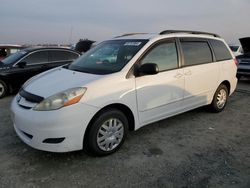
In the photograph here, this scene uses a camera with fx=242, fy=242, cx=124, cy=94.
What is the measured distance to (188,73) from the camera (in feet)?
14.0

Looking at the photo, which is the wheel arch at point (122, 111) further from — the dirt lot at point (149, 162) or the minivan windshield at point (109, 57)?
the minivan windshield at point (109, 57)

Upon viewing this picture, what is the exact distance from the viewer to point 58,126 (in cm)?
287

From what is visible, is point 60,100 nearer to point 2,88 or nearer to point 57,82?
point 57,82

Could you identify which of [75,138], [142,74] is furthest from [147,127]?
[75,138]

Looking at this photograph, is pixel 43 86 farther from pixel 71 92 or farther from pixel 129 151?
pixel 129 151

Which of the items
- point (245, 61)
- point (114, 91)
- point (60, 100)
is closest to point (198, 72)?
point (114, 91)

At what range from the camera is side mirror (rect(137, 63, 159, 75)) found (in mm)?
3428

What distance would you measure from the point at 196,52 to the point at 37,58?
478cm

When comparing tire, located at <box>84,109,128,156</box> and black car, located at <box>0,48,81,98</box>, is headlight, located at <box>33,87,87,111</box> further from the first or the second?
black car, located at <box>0,48,81,98</box>

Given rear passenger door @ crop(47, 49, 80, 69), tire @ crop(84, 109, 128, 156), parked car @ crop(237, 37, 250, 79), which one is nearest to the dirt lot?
tire @ crop(84, 109, 128, 156)

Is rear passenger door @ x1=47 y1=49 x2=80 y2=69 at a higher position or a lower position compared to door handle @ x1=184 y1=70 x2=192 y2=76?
higher

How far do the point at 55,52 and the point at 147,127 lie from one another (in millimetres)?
4516

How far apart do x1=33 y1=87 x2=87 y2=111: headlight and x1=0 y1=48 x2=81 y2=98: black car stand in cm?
437

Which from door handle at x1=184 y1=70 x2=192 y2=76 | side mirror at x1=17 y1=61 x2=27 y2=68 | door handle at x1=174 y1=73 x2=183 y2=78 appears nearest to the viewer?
door handle at x1=174 y1=73 x2=183 y2=78
